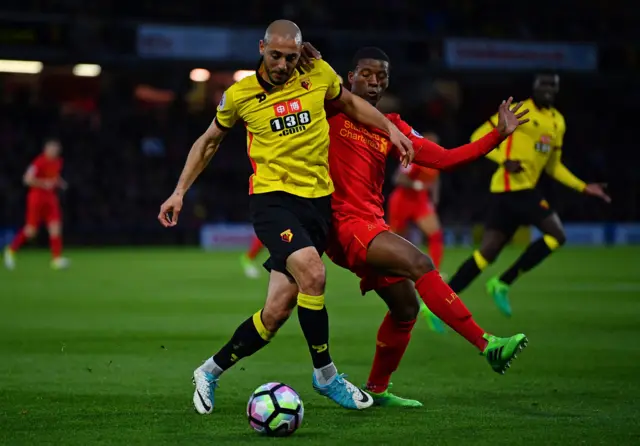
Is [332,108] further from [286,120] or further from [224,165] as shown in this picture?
[224,165]

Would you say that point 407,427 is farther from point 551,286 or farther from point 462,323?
point 551,286

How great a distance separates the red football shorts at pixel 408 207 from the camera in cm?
1738

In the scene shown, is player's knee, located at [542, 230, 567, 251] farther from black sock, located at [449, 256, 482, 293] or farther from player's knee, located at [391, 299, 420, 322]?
player's knee, located at [391, 299, 420, 322]

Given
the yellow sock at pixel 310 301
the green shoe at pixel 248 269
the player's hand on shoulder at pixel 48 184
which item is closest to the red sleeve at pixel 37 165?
the player's hand on shoulder at pixel 48 184

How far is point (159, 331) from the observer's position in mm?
11359

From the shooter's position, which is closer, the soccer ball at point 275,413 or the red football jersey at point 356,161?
the soccer ball at point 275,413

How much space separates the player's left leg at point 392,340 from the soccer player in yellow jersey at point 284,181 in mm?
241

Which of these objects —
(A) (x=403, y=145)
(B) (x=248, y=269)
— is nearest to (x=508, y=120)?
(A) (x=403, y=145)

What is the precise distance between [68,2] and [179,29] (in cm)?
336

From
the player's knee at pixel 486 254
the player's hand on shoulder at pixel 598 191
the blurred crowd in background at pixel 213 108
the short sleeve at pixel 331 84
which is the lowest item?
the player's knee at pixel 486 254

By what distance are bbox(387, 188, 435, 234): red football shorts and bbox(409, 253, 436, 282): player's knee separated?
1076cm

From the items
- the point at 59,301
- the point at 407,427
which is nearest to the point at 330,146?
the point at 407,427

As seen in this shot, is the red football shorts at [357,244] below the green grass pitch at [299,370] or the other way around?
the other way around

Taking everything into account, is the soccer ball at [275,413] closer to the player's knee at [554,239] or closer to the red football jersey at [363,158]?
the red football jersey at [363,158]
